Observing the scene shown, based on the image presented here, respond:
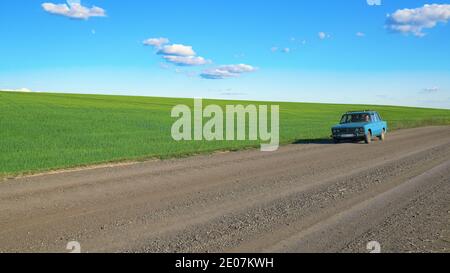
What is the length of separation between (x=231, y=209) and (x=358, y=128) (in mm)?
16834

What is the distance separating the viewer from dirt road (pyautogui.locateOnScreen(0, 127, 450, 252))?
6.62 metres

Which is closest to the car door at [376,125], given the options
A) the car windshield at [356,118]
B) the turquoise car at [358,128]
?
the turquoise car at [358,128]

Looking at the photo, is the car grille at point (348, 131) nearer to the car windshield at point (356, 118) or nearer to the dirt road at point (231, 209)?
the car windshield at point (356, 118)

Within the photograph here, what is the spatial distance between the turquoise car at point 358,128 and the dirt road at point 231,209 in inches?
363

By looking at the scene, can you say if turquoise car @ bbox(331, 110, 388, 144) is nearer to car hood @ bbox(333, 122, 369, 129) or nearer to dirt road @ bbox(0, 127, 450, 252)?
car hood @ bbox(333, 122, 369, 129)

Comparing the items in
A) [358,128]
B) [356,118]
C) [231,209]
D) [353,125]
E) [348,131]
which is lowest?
[231,209]

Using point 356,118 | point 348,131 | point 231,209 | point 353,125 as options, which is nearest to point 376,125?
point 356,118

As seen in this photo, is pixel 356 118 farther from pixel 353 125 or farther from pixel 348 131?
pixel 348 131

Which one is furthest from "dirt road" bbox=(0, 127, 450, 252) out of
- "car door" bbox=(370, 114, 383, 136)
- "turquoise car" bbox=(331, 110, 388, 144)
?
"car door" bbox=(370, 114, 383, 136)

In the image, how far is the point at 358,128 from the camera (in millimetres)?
24094

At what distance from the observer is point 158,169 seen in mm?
14492
